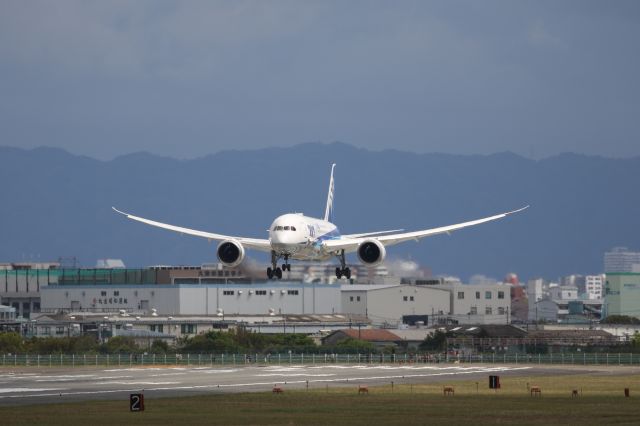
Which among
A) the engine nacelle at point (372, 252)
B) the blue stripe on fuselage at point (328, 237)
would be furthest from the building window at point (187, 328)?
the engine nacelle at point (372, 252)

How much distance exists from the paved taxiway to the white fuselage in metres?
8.59

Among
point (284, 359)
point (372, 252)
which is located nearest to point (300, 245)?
point (372, 252)

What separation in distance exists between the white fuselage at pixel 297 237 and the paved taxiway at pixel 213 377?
8592mm

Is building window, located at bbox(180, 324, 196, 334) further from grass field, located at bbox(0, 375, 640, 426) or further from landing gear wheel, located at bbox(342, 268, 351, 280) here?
grass field, located at bbox(0, 375, 640, 426)

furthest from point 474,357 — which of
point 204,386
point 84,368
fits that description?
point 204,386

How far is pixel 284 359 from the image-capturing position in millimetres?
143375

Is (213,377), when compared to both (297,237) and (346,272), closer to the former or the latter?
(346,272)

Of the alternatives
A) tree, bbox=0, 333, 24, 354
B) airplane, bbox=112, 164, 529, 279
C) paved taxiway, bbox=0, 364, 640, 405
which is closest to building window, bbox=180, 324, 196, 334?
tree, bbox=0, 333, 24, 354

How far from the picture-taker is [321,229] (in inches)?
4149

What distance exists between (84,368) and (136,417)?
5826 cm

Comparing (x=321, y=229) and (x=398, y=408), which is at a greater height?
(x=321, y=229)

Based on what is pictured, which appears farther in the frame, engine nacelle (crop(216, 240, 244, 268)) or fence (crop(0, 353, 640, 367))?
fence (crop(0, 353, 640, 367))

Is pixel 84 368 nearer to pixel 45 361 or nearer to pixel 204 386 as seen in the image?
pixel 45 361

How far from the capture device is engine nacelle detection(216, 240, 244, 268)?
102500 mm
